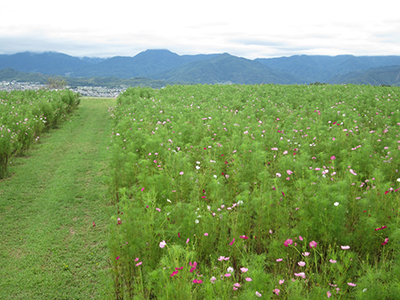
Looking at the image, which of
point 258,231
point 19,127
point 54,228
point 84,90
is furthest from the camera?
point 84,90

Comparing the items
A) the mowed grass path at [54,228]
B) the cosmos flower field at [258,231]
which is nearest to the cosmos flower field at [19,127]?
the mowed grass path at [54,228]

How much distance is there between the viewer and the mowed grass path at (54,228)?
4.32m

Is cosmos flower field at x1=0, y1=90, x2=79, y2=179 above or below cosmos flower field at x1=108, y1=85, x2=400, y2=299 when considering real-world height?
above

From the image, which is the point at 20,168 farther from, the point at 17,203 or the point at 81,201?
the point at 81,201

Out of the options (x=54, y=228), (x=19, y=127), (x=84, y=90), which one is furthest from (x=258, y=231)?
(x=84, y=90)

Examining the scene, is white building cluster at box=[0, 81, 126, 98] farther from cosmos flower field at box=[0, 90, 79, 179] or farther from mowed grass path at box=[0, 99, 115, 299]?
mowed grass path at box=[0, 99, 115, 299]

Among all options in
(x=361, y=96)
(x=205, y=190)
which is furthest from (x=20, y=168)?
(x=361, y=96)

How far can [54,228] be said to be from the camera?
5977 mm

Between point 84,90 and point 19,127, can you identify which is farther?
point 84,90

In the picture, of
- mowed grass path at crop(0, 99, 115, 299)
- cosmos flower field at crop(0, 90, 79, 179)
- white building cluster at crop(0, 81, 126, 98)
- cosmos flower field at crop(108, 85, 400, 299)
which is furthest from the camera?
white building cluster at crop(0, 81, 126, 98)

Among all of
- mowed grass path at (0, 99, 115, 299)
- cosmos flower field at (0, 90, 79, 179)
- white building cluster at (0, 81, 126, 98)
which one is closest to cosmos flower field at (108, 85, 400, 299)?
mowed grass path at (0, 99, 115, 299)

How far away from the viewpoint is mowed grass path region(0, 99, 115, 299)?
14.2 ft

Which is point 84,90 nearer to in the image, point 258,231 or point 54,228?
point 54,228

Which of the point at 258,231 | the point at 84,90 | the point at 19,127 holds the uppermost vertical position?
the point at 84,90
